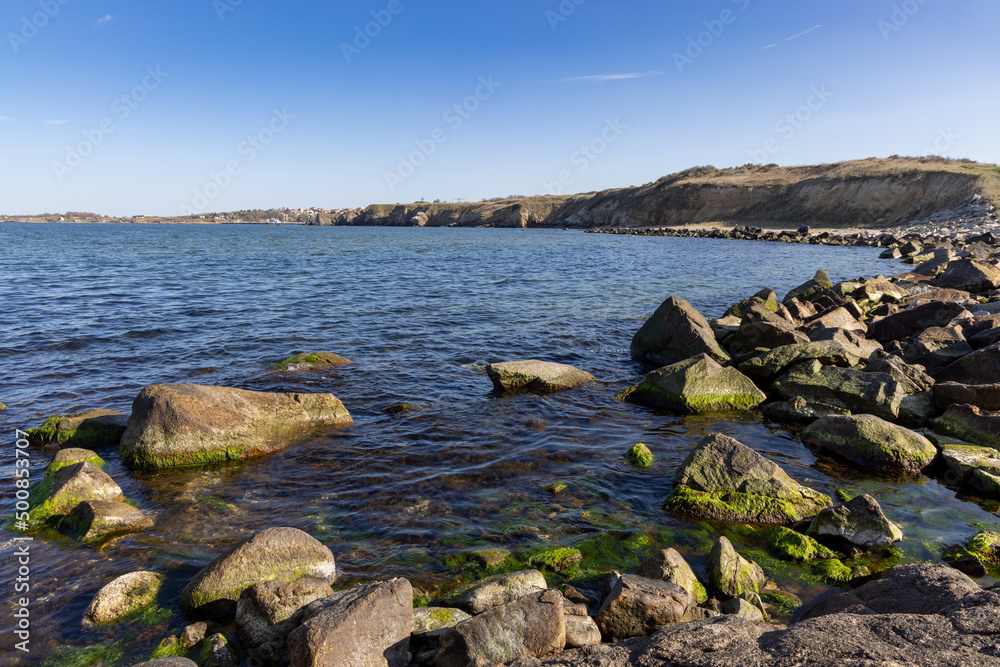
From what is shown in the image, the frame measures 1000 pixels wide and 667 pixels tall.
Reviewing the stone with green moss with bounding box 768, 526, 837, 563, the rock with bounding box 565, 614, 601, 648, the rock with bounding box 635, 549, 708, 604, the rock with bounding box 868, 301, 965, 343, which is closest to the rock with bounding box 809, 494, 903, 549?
the stone with green moss with bounding box 768, 526, 837, 563

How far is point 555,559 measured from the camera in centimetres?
608

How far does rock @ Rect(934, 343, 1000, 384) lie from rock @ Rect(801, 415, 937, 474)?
333 cm

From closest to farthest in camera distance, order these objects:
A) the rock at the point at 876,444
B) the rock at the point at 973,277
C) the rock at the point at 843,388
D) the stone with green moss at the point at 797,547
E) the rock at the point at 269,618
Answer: the rock at the point at 269,618
the stone with green moss at the point at 797,547
the rock at the point at 876,444
the rock at the point at 843,388
the rock at the point at 973,277

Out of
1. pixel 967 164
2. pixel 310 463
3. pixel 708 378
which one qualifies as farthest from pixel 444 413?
pixel 967 164

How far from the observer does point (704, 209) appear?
94.9 metres

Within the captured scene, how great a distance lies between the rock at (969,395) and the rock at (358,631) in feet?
34.0

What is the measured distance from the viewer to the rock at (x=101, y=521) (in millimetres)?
6629

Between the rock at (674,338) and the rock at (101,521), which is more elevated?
the rock at (674,338)

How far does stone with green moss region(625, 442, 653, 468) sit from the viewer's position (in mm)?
8586

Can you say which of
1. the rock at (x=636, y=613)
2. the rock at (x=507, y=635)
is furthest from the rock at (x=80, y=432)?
the rock at (x=636, y=613)

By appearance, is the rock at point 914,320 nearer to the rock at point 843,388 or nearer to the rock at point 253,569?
the rock at point 843,388

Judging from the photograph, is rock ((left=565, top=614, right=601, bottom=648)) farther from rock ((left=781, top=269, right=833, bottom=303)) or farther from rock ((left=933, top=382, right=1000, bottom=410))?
rock ((left=781, top=269, right=833, bottom=303))

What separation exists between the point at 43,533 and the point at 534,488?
650cm

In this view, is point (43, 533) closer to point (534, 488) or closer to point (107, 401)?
point (107, 401)
